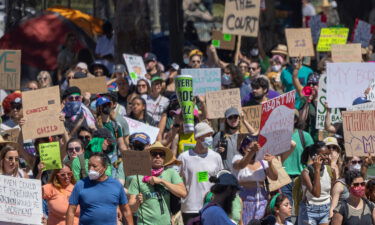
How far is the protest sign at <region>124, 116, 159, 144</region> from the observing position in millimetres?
15086

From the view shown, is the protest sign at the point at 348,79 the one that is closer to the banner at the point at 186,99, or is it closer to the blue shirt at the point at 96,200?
the banner at the point at 186,99

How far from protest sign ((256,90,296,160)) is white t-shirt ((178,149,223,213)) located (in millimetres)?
524

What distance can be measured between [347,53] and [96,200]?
6.66 metres

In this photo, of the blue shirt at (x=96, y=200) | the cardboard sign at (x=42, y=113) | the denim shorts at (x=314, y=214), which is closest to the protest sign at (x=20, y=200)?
the blue shirt at (x=96, y=200)


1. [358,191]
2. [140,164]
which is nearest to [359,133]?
[358,191]

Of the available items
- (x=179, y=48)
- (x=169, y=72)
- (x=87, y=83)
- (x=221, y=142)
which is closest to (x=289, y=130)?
(x=221, y=142)

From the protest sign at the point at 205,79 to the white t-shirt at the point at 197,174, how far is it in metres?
3.37

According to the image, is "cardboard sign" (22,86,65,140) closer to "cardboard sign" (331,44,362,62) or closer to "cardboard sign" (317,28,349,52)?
"cardboard sign" (331,44,362,62)

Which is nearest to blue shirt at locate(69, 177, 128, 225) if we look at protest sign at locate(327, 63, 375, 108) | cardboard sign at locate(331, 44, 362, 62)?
protest sign at locate(327, 63, 375, 108)

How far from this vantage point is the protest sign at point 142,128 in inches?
594

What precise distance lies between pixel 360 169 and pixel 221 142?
5.12ft

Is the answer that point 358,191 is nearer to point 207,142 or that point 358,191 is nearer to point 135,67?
point 207,142

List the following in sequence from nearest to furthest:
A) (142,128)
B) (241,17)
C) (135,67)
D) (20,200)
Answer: (20,200) → (142,128) → (135,67) → (241,17)

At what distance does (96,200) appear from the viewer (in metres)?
11.8
